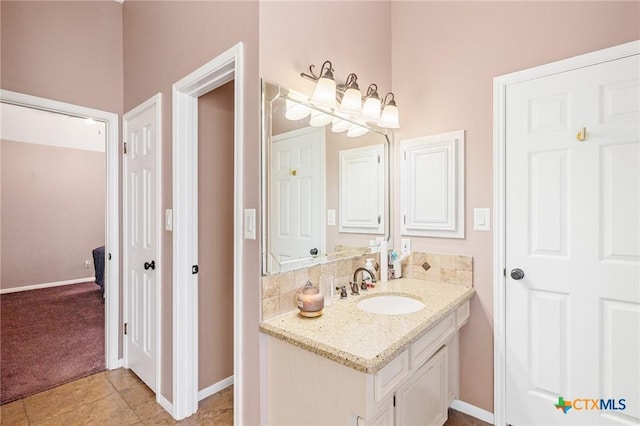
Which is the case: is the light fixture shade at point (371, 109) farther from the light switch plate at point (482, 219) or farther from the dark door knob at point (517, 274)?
the dark door knob at point (517, 274)

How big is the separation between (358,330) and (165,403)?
5.06ft

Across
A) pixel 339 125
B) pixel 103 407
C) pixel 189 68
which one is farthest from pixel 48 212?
pixel 339 125

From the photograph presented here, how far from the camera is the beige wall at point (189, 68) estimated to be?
1.43 meters

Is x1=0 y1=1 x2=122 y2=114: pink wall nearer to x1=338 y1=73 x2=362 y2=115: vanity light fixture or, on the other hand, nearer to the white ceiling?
x1=338 y1=73 x2=362 y2=115: vanity light fixture

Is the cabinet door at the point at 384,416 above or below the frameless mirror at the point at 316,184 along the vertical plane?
below

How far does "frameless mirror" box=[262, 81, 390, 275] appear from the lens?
56.9 inches

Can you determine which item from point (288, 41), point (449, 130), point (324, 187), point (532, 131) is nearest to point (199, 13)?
point (288, 41)

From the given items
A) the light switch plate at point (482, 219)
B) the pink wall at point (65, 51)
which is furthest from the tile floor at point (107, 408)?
the pink wall at point (65, 51)

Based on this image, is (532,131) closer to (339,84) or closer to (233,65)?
(339,84)

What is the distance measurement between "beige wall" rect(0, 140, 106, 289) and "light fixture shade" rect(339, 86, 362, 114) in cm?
577

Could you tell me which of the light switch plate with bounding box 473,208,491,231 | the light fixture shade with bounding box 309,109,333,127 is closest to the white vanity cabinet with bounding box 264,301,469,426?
the light switch plate with bounding box 473,208,491,231

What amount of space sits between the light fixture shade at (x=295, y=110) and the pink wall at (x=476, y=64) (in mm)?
876

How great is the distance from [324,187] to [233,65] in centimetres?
80

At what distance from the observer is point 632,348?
1456mm
